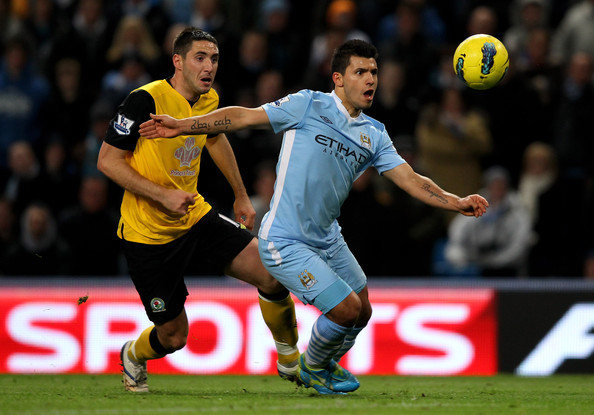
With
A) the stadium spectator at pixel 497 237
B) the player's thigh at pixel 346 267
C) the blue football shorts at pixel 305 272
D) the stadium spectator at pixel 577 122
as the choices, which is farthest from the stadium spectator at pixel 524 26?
the blue football shorts at pixel 305 272

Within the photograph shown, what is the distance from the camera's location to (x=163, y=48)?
13.7m

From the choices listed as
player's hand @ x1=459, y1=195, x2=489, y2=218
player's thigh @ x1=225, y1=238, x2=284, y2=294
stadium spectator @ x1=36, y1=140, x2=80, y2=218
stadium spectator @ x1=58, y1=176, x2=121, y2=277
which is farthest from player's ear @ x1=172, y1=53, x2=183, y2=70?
stadium spectator @ x1=36, y1=140, x2=80, y2=218

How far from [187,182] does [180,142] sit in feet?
1.07

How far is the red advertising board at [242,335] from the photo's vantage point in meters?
10.6

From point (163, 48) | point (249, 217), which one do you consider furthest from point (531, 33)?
point (249, 217)

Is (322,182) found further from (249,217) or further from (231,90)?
(231,90)

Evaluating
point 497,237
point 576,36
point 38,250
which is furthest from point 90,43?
point 576,36

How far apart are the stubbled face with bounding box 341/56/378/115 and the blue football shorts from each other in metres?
1.09

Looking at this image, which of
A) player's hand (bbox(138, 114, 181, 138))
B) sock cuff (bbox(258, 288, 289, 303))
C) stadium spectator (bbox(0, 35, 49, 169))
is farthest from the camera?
stadium spectator (bbox(0, 35, 49, 169))

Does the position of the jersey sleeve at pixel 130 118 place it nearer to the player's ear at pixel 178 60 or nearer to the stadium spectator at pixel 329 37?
the player's ear at pixel 178 60

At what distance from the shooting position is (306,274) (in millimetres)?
7160

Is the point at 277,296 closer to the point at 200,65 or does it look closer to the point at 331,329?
the point at 331,329

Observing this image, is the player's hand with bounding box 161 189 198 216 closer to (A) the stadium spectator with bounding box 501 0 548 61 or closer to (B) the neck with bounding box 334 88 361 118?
(B) the neck with bounding box 334 88 361 118

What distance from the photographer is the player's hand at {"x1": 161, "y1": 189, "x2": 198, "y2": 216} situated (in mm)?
7098
